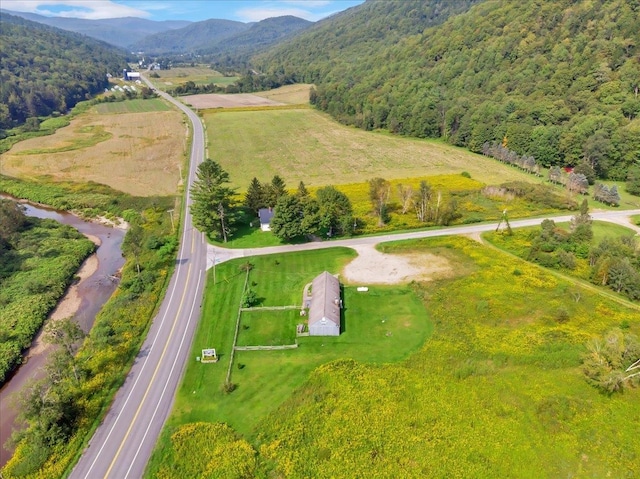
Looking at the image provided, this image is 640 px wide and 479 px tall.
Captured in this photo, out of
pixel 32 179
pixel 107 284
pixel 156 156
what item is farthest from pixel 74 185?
pixel 107 284

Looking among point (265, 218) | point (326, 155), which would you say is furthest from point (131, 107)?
point (265, 218)

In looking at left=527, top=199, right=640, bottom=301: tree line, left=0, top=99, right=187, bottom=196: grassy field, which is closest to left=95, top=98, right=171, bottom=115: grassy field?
left=0, top=99, right=187, bottom=196: grassy field

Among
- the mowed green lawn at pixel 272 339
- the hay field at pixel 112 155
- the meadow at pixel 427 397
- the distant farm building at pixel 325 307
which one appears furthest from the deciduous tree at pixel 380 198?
the hay field at pixel 112 155

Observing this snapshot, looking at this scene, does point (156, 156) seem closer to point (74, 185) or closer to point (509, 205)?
point (74, 185)

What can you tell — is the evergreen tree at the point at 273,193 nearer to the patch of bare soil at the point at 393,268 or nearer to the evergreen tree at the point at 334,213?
the evergreen tree at the point at 334,213

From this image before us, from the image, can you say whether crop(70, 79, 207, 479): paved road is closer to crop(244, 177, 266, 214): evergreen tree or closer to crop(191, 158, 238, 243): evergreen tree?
crop(191, 158, 238, 243): evergreen tree

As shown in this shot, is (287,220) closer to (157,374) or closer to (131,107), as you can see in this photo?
(157,374)
